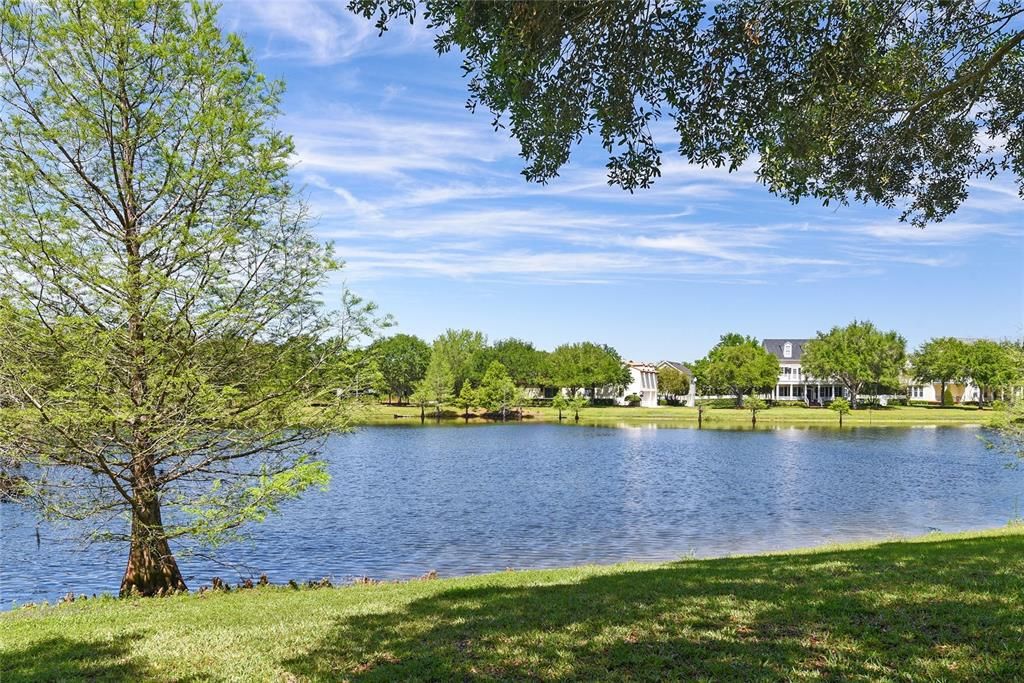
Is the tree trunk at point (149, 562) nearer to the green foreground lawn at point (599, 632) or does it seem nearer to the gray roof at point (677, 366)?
the green foreground lawn at point (599, 632)

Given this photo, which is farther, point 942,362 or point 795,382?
point 795,382

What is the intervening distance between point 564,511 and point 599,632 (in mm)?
21152

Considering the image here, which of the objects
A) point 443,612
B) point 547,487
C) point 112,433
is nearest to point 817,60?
point 443,612

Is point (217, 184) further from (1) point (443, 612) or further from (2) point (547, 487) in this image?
(2) point (547, 487)

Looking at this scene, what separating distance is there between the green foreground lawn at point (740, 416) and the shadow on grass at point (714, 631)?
235 ft

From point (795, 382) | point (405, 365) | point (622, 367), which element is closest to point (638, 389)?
point (622, 367)

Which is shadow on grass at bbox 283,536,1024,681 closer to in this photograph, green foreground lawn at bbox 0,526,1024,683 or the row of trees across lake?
green foreground lawn at bbox 0,526,1024,683

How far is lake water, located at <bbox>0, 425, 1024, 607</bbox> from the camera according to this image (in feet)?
65.5

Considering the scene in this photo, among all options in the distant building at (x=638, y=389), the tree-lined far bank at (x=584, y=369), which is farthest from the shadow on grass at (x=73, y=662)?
the distant building at (x=638, y=389)

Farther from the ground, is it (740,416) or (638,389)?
(638,389)

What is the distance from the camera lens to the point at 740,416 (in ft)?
306

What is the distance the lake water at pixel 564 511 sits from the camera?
1995cm

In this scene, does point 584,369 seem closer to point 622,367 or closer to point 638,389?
point 622,367

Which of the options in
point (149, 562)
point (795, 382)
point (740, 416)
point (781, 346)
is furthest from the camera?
point (781, 346)
